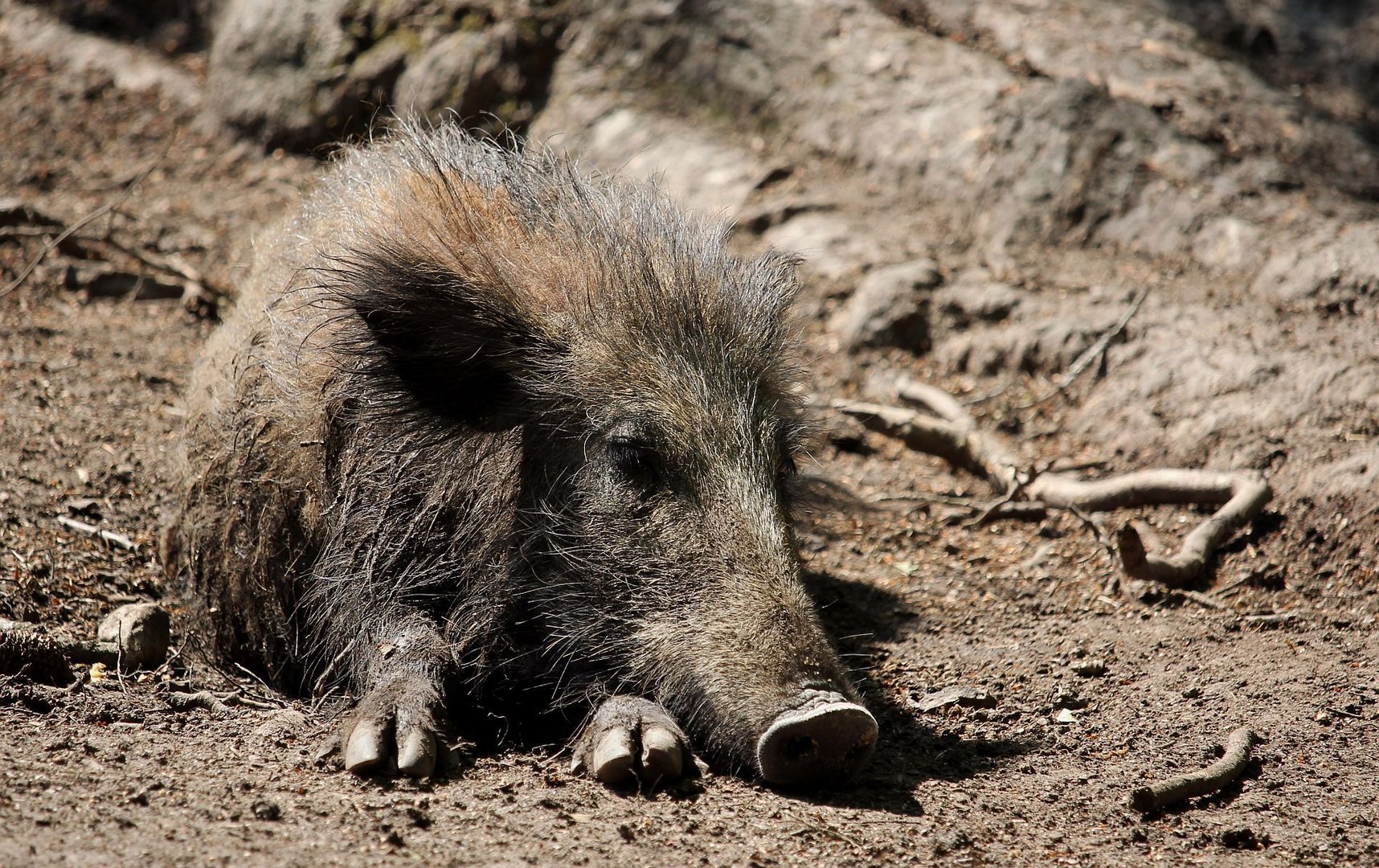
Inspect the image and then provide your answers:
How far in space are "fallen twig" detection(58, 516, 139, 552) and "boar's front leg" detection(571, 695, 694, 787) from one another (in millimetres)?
2050

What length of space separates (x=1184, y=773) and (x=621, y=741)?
1312 mm

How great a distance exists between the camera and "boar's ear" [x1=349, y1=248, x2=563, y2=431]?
3.37m

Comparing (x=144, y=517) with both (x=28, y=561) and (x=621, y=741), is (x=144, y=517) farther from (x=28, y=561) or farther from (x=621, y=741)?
(x=621, y=741)

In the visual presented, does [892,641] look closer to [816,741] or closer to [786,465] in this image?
[786,465]

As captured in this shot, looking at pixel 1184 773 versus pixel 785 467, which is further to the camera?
pixel 785 467

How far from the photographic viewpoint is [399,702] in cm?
303

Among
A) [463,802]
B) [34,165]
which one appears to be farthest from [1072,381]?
[34,165]

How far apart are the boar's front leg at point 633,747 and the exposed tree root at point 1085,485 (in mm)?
1739

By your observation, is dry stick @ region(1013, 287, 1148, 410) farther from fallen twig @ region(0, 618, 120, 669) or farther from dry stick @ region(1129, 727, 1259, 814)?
fallen twig @ region(0, 618, 120, 669)

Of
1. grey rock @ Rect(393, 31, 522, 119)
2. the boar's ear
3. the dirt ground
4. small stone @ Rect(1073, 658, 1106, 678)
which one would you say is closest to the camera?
the dirt ground

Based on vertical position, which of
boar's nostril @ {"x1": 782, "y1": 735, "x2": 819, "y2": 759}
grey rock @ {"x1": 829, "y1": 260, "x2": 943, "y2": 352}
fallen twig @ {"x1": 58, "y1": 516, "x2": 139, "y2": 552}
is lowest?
fallen twig @ {"x1": 58, "y1": 516, "x2": 139, "y2": 552}

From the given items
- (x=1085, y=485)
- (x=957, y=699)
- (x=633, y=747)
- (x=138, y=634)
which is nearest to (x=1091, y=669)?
(x=957, y=699)

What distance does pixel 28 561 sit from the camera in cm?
374

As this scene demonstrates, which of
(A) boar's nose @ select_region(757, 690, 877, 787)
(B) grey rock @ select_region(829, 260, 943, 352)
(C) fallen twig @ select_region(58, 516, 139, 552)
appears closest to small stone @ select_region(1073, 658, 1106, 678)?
(A) boar's nose @ select_region(757, 690, 877, 787)
